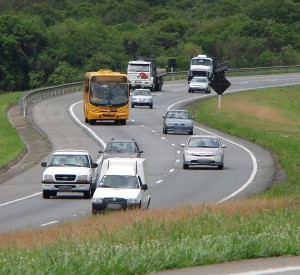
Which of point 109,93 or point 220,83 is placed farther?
point 220,83

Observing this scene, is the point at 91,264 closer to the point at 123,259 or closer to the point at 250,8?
the point at 123,259

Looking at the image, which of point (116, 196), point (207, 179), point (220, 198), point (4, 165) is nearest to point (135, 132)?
point (4, 165)

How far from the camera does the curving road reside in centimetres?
3053

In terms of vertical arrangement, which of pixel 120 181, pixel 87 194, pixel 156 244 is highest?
pixel 156 244

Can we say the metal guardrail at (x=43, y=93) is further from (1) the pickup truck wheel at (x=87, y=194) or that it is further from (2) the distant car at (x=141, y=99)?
(1) the pickup truck wheel at (x=87, y=194)

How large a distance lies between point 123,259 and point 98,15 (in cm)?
14271

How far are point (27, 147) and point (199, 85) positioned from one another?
40.9 meters

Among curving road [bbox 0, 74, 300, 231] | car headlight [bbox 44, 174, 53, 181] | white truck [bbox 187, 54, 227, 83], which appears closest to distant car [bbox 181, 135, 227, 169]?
curving road [bbox 0, 74, 300, 231]

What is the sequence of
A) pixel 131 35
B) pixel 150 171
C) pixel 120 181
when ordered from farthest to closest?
pixel 131 35
pixel 150 171
pixel 120 181

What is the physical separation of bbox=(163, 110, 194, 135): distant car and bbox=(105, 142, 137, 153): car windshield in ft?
58.5

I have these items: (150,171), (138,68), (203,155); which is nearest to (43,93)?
(138,68)

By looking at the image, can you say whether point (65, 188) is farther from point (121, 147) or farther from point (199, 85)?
point (199, 85)

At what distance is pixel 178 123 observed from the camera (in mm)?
58750

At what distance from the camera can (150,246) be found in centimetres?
1416
